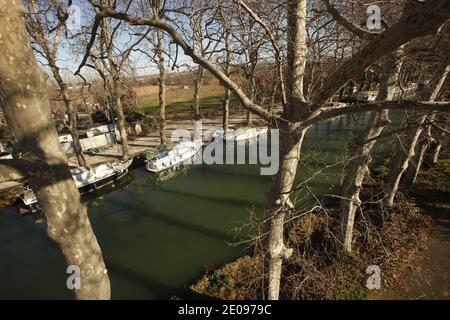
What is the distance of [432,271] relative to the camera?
713cm

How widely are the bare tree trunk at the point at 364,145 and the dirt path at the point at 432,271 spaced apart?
58.2 inches

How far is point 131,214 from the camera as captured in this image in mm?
12219

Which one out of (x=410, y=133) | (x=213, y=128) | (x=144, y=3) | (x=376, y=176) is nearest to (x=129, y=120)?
(x=213, y=128)

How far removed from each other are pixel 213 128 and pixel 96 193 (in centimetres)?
1236

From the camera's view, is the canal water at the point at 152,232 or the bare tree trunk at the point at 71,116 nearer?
the canal water at the point at 152,232

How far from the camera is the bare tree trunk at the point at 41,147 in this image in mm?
2182

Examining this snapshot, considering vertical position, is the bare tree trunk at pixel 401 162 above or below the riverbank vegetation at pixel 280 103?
below

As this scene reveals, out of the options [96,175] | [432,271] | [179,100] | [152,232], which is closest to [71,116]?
[96,175]

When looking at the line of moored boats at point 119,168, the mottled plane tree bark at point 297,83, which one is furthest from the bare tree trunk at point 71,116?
the mottled plane tree bark at point 297,83

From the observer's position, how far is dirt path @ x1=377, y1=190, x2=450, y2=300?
653cm

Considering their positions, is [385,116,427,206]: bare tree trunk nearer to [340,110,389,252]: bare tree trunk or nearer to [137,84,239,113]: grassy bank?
[340,110,389,252]: bare tree trunk

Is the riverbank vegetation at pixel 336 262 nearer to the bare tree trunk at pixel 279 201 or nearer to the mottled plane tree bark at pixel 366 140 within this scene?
the mottled plane tree bark at pixel 366 140

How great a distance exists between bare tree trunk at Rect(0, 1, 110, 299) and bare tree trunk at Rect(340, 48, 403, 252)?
4132 millimetres

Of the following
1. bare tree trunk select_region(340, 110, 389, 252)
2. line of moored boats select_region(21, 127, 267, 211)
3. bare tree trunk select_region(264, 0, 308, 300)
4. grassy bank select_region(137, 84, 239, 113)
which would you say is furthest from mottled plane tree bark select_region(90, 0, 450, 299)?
grassy bank select_region(137, 84, 239, 113)
